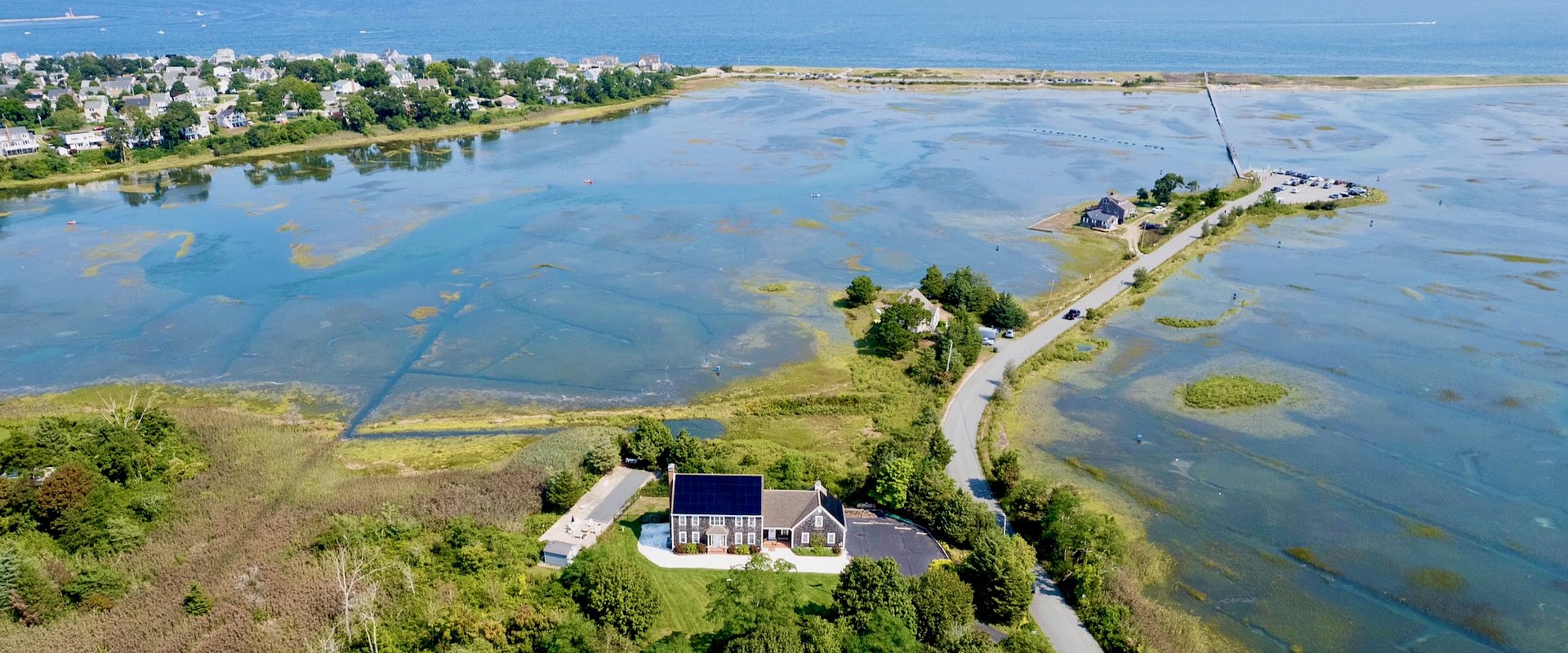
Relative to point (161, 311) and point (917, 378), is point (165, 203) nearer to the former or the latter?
A: point (161, 311)

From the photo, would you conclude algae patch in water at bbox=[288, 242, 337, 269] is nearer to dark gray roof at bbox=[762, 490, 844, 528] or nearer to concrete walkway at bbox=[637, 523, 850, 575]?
concrete walkway at bbox=[637, 523, 850, 575]

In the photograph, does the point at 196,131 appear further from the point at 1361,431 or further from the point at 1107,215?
the point at 1361,431

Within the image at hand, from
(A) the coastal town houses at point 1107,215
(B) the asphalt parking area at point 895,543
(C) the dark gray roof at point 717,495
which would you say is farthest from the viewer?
(A) the coastal town houses at point 1107,215

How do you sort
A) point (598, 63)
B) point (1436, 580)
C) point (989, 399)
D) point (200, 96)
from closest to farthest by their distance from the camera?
point (1436, 580) < point (989, 399) < point (200, 96) < point (598, 63)

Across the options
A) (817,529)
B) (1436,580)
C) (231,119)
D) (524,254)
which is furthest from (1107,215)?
(231,119)

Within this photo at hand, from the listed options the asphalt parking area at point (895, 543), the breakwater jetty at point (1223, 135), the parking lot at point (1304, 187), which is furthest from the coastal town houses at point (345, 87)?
the asphalt parking area at point (895, 543)

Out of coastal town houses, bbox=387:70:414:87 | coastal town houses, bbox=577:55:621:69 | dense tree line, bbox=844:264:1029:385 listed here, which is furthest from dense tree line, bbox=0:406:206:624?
coastal town houses, bbox=577:55:621:69

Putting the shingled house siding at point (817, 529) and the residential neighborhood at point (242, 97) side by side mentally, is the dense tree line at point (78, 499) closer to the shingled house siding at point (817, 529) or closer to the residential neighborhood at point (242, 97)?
the shingled house siding at point (817, 529)
